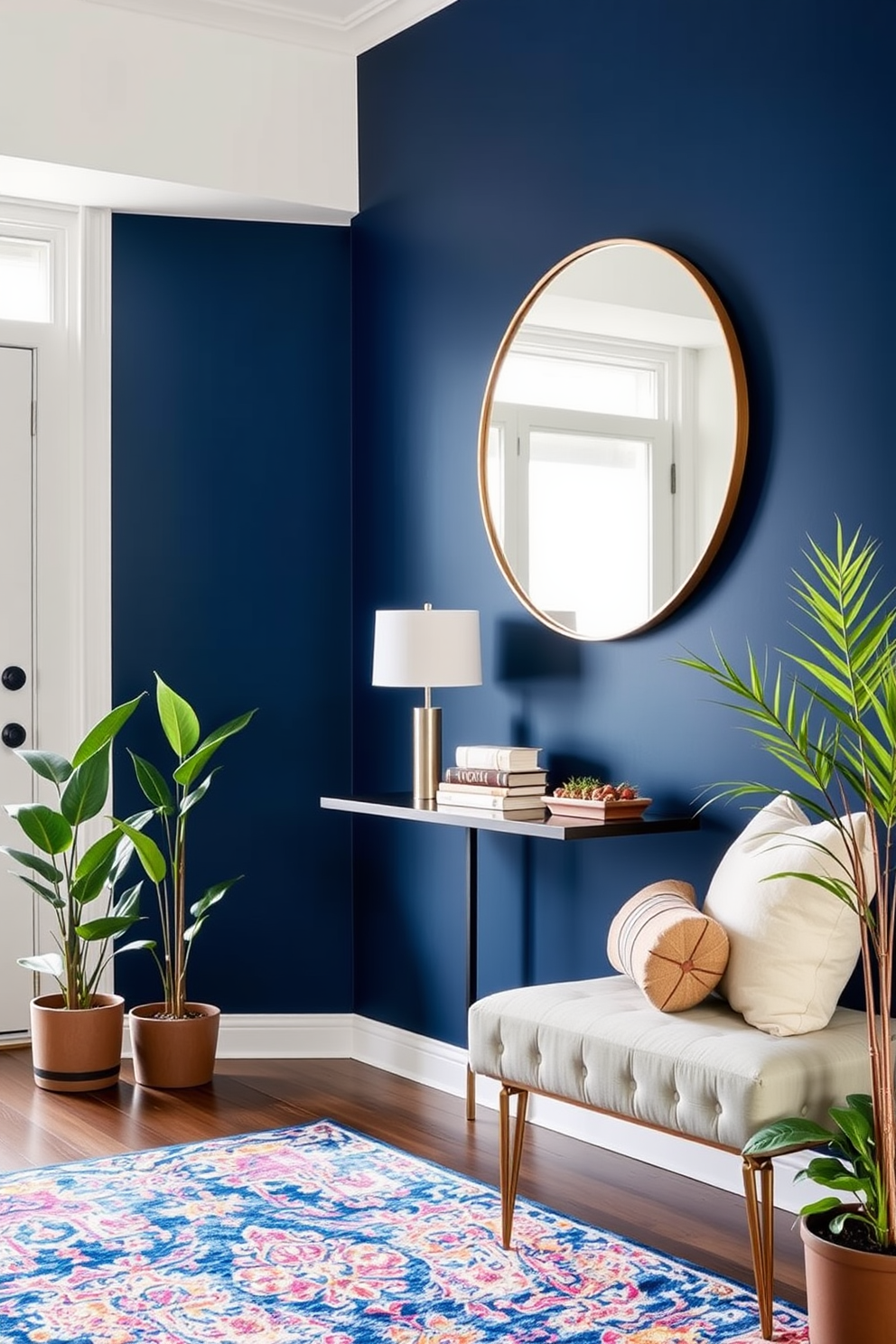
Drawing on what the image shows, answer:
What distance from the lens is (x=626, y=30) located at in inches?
148

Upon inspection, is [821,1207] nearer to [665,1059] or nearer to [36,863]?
[665,1059]

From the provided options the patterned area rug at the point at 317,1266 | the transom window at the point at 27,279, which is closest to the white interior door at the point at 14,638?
the transom window at the point at 27,279

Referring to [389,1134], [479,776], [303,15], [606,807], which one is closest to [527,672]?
[479,776]

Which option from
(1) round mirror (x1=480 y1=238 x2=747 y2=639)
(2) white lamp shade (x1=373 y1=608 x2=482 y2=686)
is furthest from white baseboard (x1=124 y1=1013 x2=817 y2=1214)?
(1) round mirror (x1=480 y1=238 x2=747 y2=639)

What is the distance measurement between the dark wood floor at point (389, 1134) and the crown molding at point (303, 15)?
3.13m

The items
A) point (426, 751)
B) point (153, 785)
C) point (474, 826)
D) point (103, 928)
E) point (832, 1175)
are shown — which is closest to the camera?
→ point (832, 1175)

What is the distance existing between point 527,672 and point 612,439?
0.69 metres

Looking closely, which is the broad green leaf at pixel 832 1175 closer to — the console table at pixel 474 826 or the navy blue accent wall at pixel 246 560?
the console table at pixel 474 826

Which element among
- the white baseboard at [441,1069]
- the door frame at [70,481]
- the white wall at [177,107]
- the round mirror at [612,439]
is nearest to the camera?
the white baseboard at [441,1069]

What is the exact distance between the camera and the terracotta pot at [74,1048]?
4.19m

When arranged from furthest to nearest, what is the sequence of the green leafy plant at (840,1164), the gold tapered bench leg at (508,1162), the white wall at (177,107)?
the white wall at (177,107) < the gold tapered bench leg at (508,1162) < the green leafy plant at (840,1164)

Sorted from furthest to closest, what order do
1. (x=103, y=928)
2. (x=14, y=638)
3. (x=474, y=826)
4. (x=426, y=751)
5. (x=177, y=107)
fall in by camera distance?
(x=14, y=638), (x=177, y=107), (x=103, y=928), (x=426, y=751), (x=474, y=826)

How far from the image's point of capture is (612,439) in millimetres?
3799

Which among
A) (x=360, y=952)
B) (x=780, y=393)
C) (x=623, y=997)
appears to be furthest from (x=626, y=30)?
(x=360, y=952)
